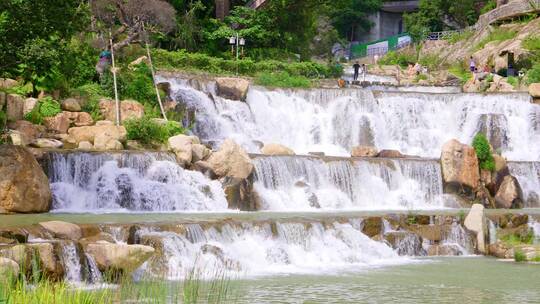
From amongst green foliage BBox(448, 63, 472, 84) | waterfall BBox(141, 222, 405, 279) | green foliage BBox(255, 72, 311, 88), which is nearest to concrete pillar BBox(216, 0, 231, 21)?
green foliage BBox(255, 72, 311, 88)

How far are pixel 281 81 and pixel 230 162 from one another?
13.1 meters

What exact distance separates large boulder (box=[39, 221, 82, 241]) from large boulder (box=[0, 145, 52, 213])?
15.9 feet

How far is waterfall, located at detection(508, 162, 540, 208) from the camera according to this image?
2620 cm

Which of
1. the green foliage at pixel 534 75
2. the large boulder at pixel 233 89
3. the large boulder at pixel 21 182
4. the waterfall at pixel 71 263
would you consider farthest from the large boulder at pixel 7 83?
the green foliage at pixel 534 75

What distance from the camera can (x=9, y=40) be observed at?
59.7ft

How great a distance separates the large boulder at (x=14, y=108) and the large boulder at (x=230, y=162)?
5733 millimetres

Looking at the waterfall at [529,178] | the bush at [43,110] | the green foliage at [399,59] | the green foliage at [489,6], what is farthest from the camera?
the green foliage at [489,6]

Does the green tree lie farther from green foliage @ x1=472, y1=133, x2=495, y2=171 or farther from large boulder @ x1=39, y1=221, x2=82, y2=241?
green foliage @ x1=472, y1=133, x2=495, y2=171

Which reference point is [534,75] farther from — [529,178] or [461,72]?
[529,178]

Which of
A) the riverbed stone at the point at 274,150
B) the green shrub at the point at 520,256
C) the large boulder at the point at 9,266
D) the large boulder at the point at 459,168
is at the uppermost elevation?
the riverbed stone at the point at 274,150

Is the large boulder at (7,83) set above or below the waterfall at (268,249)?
above

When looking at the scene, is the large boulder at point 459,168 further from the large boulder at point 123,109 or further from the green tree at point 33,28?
the green tree at point 33,28

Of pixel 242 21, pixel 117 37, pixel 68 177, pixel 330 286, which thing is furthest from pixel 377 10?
pixel 330 286

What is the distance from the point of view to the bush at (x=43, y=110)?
24594mm
